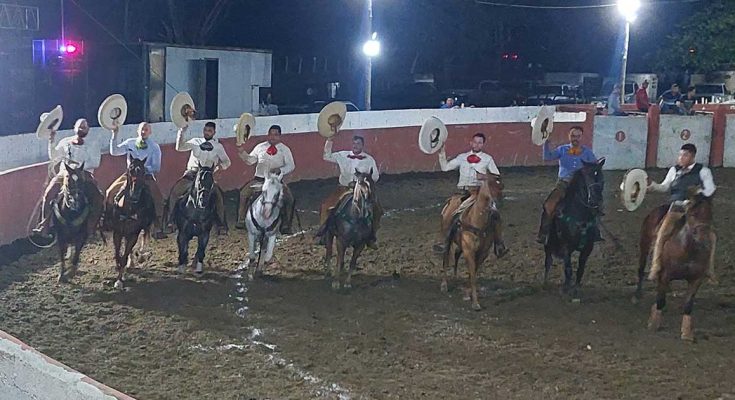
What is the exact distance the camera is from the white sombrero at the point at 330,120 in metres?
12.0

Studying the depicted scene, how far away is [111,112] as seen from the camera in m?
12.0

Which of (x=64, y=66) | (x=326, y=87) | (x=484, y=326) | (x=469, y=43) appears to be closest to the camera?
(x=484, y=326)

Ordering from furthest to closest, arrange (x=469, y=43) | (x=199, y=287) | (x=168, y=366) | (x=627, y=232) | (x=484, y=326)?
(x=469, y=43), (x=627, y=232), (x=199, y=287), (x=484, y=326), (x=168, y=366)

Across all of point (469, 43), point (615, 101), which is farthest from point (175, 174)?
point (469, 43)

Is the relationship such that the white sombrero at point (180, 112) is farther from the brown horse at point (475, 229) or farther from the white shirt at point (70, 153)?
the brown horse at point (475, 229)

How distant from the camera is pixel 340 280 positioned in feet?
36.5

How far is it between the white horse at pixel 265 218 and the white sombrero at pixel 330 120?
3.68 feet

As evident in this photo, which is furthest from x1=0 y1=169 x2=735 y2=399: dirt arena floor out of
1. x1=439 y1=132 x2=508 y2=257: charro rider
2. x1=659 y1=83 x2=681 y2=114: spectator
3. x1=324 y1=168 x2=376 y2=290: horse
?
x1=659 y1=83 x2=681 y2=114: spectator

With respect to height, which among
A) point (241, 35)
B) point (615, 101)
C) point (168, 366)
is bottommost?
point (168, 366)

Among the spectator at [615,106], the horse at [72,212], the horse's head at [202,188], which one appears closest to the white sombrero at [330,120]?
the horse's head at [202,188]

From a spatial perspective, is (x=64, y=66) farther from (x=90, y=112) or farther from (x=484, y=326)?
(x=484, y=326)

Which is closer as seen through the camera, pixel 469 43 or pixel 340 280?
pixel 340 280

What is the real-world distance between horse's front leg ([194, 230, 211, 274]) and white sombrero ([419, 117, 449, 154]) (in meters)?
2.94

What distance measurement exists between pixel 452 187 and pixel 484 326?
10.3 metres
